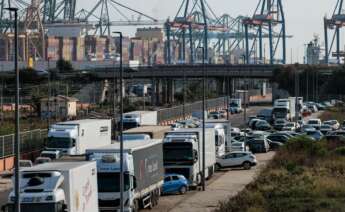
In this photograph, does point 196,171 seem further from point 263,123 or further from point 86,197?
point 263,123

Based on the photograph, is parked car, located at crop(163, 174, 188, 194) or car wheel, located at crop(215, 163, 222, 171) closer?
parked car, located at crop(163, 174, 188, 194)

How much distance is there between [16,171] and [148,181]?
39.7ft

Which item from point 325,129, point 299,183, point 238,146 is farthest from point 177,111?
point 299,183

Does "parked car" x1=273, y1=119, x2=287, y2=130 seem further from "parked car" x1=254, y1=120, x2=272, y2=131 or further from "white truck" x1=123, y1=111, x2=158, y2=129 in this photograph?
"white truck" x1=123, y1=111, x2=158, y2=129

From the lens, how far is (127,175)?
2564cm

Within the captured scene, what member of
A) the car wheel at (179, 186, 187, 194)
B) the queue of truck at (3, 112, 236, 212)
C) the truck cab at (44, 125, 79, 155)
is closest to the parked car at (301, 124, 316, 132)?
the queue of truck at (3, 112, 236, 212)

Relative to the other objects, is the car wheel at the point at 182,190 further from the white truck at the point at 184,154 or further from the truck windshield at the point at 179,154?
the truck windshield at the point at 179,154

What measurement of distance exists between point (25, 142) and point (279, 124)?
3026cm

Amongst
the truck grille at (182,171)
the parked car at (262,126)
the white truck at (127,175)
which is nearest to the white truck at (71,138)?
the truck grille at (182,171)

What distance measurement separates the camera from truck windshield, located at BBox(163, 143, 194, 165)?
34.8 m

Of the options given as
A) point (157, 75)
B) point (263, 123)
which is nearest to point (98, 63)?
point (157, 75)

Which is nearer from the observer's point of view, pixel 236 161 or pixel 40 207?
pixel 40 207

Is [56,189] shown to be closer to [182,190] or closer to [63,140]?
[182,190]

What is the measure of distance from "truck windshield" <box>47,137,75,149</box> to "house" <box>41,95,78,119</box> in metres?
29.1
